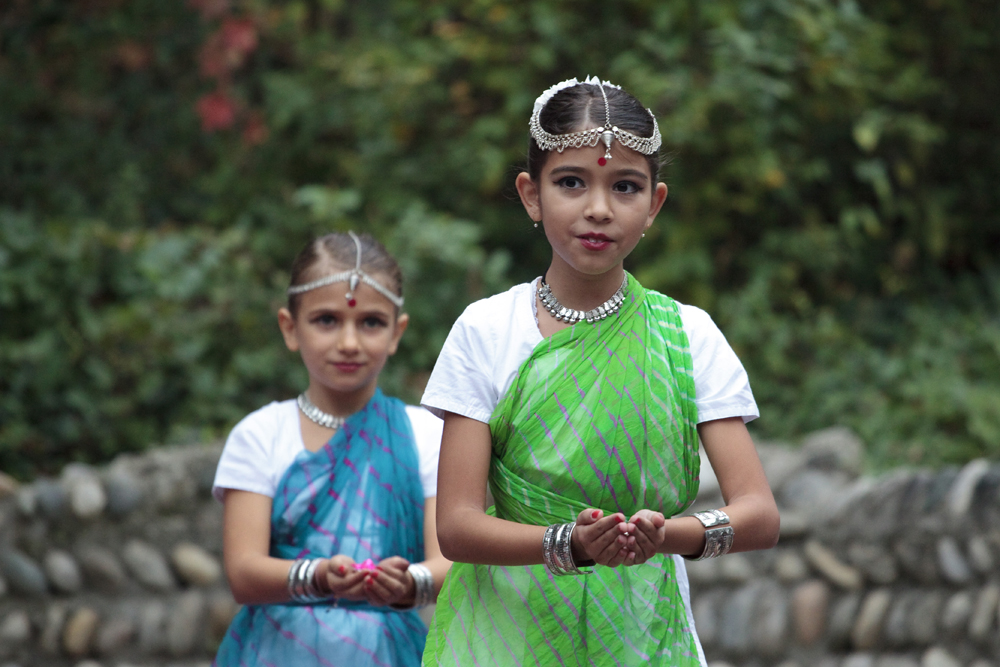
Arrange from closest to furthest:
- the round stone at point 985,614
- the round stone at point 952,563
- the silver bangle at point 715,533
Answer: the silver bangle at point 715,533, the round stone at point 985,614, the round stone at point 952,563

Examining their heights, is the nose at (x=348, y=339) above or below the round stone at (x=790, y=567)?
above

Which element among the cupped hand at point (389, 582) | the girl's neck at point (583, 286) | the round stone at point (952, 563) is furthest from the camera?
the round stone at point (952, 563)

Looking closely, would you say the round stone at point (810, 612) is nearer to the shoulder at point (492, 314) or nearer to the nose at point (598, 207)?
the shoulder at point (492, 314)

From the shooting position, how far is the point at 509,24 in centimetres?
616

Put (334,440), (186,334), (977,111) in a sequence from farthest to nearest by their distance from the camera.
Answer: (977,111), (186,334), (334,440)

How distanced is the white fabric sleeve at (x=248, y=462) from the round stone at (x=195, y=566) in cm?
178

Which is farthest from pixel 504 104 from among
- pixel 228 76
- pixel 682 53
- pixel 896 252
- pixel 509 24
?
pixel 896 252

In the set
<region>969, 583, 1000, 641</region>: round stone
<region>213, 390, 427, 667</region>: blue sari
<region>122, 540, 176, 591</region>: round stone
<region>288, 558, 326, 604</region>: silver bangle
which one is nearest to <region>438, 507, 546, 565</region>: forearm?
<region>288, 558, 326, 604</region>: silver bangle

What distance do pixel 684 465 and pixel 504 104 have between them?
4.69 metres

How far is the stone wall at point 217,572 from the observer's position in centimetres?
398

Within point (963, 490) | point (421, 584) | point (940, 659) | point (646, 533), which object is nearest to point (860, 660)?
point (940, 659)

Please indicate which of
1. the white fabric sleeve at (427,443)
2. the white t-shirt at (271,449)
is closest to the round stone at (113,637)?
the white t-shirt at (271,449)

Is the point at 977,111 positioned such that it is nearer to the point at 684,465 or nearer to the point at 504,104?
the point at 504,104

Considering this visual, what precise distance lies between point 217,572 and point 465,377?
2.64 m
